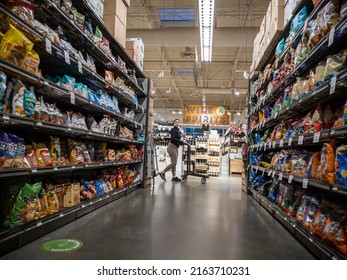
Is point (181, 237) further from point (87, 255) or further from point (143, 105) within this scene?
point (143, 105)

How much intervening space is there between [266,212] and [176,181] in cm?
416

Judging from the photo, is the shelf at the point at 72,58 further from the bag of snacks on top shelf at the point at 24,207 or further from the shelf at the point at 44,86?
the bag of snacks on top shelf at the point at 24,207

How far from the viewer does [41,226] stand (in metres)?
2.28

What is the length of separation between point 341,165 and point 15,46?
8.20 feet

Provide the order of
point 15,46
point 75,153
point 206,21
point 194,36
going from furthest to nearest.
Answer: point 194,36, point 206,21, point 75,153, point 15,46

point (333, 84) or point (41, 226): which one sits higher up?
point (333, 84)

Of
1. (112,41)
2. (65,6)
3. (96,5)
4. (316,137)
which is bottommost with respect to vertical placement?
(316,137)

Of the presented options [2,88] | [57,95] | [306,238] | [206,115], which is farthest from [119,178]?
[206,115]

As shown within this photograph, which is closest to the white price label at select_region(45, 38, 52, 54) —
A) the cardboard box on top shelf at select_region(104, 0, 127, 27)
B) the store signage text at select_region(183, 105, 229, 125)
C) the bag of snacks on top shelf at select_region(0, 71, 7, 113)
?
the bag of snacks on top shelf at select_region(0, 71, 7, 113)

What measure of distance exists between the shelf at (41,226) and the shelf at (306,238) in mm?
2215

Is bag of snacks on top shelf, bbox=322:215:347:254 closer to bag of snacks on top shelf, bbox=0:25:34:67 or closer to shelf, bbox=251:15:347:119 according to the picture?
shelf, bbox=251:15:347:119

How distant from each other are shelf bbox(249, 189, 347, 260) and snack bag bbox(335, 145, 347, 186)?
0.47m

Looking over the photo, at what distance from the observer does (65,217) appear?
105 inches

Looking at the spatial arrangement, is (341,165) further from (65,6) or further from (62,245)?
(65,6)
